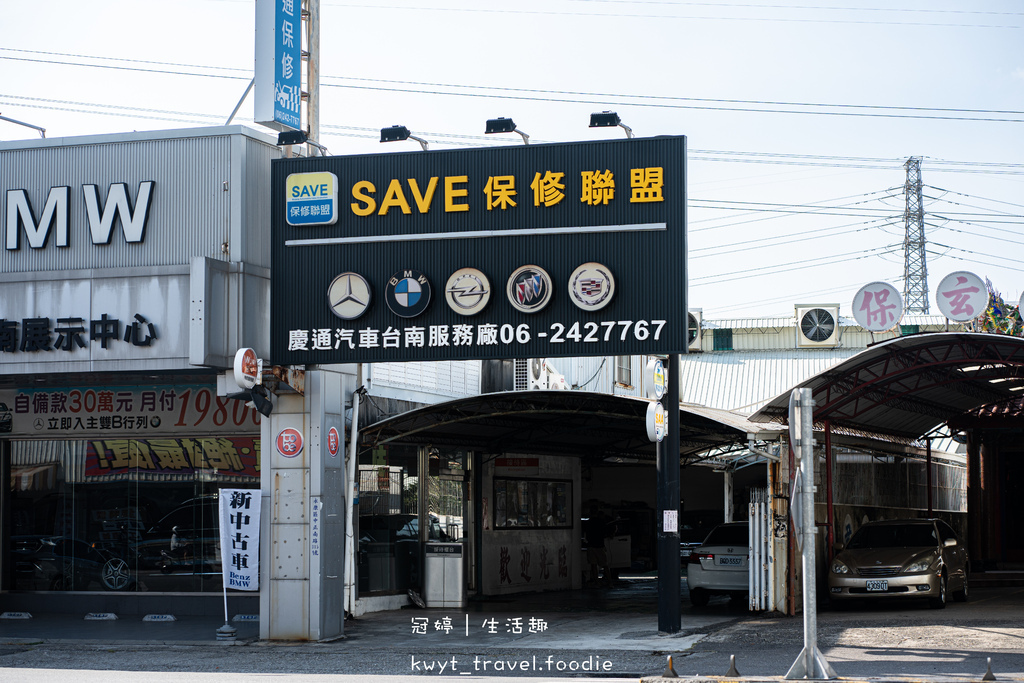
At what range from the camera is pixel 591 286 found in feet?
47.7

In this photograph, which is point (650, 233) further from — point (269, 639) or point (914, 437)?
point (914, 437)

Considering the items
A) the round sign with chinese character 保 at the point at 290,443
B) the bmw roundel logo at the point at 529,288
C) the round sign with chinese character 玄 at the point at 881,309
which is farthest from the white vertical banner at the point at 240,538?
the round sign with chinese character 玄 at the point at 881,309

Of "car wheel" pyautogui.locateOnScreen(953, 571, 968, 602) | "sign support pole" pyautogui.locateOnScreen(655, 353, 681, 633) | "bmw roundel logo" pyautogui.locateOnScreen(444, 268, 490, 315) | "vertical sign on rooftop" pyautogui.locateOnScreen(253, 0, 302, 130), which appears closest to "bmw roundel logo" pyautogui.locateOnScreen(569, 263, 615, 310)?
"bmw roundel logo" pyautogui.locateOnScreen(444, 268, 490, 315)

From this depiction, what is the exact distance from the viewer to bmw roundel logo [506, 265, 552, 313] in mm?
14633

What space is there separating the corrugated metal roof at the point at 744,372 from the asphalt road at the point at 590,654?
26549mm

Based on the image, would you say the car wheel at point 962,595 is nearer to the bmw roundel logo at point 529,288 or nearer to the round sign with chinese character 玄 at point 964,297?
the round sign with chinese character 玄 at point 964,297

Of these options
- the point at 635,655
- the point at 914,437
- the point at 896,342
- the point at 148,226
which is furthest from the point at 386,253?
the point at 914,437

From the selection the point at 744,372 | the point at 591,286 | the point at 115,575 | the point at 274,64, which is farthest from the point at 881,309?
the point at 744,372

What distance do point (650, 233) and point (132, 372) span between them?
7.47 metres

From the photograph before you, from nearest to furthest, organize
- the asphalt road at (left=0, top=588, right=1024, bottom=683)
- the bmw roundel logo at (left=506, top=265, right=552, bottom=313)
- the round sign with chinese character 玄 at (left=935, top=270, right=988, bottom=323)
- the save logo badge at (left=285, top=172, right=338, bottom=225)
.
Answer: the asphalt road at (left=0, top=588, right=1024, bottom=683) → the bmw roundel logo at (left=506, top=265, right=552, bottom=313) → the save logo badge at (left=285, top=172, right=338, bottom=225) → the round sign with chinese character 玄 at (left=935, top=270, right=988, bottom=323)

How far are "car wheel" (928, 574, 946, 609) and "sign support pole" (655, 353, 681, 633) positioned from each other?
206 inches

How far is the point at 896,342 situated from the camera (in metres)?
17.3

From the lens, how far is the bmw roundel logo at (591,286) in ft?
47.4

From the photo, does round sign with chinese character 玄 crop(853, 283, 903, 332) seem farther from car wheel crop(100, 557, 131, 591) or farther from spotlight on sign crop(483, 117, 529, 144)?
car wheel crop(100, 557, 131, 591)
